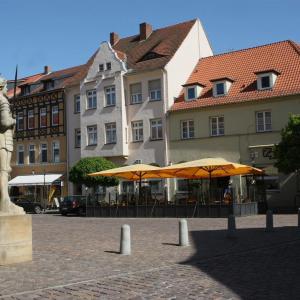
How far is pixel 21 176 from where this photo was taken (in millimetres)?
48062

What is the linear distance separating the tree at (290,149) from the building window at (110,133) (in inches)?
590

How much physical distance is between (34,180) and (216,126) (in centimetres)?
1734

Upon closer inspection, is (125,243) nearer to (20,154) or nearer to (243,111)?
(243,111)

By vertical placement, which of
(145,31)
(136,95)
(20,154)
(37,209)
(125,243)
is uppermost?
(145,31)

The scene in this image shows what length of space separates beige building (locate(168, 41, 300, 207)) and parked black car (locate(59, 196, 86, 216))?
6.91 metres

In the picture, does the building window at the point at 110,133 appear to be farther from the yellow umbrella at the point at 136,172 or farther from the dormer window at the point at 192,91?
the yellow umbrella at the point at 136,172

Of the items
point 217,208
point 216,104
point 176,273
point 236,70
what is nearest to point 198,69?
point 236,70

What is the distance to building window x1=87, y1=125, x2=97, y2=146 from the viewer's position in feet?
140

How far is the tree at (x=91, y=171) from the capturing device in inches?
1500

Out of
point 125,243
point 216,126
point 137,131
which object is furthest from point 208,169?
point 125,243

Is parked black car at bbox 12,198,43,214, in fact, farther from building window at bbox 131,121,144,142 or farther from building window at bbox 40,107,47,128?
building window at bbox 131,121,144,142

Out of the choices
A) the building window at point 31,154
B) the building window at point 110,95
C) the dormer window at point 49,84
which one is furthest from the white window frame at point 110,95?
the building window at point 31,154

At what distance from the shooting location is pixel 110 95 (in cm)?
4206

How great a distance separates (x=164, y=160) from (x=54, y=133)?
11806 mm
